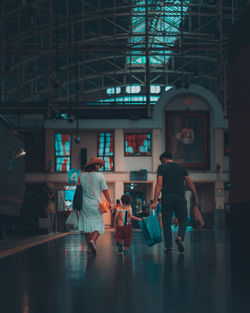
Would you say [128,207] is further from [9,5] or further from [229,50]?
[9,5]

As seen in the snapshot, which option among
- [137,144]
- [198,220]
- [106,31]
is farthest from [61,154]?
[198,220]

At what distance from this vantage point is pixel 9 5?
39719 mm

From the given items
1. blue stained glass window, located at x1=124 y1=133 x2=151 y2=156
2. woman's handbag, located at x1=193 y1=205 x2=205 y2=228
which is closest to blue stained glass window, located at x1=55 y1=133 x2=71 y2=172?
blue stained glass window, located at x1=124 y1=133 x2=151 y2=156

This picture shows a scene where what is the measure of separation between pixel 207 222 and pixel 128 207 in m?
28.1

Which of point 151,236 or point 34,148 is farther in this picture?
point 34,148

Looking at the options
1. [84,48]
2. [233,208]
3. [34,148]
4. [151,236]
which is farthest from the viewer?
[34,148]

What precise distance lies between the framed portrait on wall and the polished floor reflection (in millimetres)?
29618

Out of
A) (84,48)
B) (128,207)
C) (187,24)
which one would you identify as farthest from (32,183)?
(128,207)

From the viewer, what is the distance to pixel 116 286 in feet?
18.7

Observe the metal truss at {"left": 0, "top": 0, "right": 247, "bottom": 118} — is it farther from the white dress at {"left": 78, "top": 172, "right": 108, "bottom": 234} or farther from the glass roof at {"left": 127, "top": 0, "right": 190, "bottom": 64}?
the white dress at {"left": 78, "top": 172, "right": 108, "bottom": 234}

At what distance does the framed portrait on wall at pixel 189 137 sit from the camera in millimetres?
38469

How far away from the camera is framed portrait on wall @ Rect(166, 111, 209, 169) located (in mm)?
38469

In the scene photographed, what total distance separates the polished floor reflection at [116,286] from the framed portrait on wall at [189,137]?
29.6 meters

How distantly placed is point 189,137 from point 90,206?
2852cm
